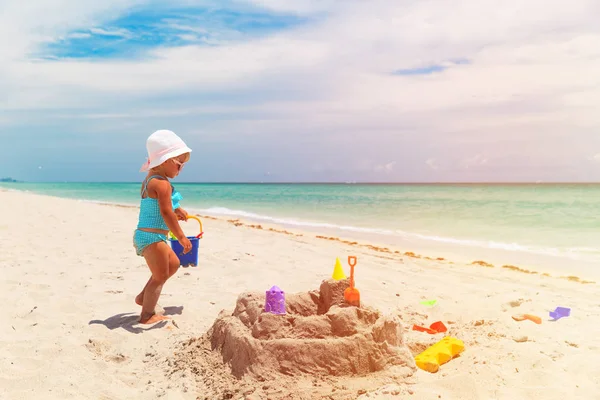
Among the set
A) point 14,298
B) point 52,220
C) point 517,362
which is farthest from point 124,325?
point 52,220

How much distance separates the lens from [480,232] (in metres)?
12.5

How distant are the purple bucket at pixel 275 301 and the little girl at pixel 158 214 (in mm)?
934

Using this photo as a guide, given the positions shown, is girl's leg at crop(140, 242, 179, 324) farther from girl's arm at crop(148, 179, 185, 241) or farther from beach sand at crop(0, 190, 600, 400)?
girl's arm at crop(148, 179, 185, 241)

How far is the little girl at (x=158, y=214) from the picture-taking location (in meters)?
3.89

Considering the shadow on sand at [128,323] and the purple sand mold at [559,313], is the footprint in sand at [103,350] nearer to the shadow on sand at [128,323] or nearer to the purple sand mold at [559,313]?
the shadow on sand at [128,323]

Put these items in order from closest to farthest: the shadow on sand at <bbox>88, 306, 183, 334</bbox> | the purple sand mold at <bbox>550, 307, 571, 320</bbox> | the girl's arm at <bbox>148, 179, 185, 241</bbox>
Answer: the girl's arm at <bbox>148, 179, 185, 241</bbox>
the shadow on sand at <bbox>88, 306, 183, 334</bbox>
the purple sand mold at <bbox>550, 307, 571, 320</bbox>

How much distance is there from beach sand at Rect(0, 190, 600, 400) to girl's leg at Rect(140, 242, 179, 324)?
160mm

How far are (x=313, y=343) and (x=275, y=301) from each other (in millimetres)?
469

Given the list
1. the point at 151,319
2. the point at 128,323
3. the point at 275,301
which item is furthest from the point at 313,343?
the point at 128,323

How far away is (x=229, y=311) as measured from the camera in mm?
3639

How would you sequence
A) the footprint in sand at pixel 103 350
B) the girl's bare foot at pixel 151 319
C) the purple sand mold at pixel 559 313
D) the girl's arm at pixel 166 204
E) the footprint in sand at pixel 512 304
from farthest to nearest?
the footprint in sand at pixel 512 304 < the purple sand mold at pixel 559 313 < the girl's bare foot at pixel 151 319 < the girl's arm at pixel 166 204 < the footprint in sand at pixel 103 350

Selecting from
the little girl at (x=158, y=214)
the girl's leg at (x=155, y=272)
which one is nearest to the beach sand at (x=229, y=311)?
the girl's leg at (x=155, y=272)

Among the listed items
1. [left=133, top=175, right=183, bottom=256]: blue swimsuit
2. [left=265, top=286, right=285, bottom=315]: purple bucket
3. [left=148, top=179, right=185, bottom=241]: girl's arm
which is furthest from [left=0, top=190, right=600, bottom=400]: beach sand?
[left=148, top=179, right=185, bottom=241]: girl's arm

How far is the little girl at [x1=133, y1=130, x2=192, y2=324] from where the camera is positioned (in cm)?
389
